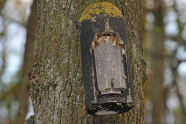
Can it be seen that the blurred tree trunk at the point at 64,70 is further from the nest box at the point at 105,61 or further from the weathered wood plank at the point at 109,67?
the weathered wood plank at the point at 109,67

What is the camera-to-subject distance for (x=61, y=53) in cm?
184

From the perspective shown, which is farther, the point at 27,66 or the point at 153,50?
the point at 153,50

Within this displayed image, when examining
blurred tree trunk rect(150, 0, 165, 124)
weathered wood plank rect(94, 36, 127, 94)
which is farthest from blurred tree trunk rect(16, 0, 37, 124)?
blurred tree trunk rect(150, 0, 165, 124)

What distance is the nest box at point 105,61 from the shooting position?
4.68ft

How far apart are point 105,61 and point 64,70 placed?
0.47m

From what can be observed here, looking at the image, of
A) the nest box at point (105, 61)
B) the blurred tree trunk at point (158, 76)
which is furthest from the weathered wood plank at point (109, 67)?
the blurred tree trunk at point (158, 76)

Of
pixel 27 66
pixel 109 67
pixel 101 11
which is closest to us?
pixel 109 67

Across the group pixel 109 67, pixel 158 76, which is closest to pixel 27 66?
pixel 109 67

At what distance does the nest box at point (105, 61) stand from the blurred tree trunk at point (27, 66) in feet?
9.07

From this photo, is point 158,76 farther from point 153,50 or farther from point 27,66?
point 27,66

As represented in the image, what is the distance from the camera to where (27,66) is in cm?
436

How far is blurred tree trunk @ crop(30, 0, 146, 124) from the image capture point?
171cm

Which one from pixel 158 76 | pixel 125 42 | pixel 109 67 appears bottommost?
pixel 109 67

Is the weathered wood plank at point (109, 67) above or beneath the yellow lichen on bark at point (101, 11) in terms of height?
beneath
